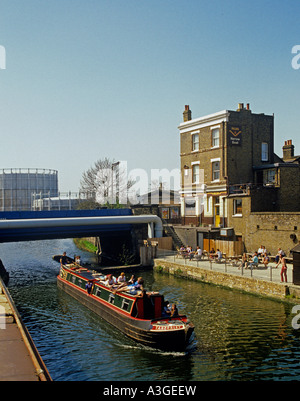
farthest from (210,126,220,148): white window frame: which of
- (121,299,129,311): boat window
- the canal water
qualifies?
(121,299,129,311): boat window

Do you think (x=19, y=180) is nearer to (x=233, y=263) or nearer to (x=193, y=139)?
(x=193, y=139)

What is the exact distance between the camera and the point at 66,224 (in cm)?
3678

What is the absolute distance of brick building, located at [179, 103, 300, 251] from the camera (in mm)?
36228

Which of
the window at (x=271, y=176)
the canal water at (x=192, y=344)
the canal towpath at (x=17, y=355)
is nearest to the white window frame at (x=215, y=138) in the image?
the window at (x=271, y=176)

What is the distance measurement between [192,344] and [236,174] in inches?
988

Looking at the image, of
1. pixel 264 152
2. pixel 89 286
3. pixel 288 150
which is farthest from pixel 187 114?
pixel 89 286

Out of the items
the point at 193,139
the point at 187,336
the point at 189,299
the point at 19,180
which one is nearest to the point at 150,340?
the point at 187,336

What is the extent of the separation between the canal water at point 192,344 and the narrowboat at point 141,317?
419 millimetres

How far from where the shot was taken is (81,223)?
122ft

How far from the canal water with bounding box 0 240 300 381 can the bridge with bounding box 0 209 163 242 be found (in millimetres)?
7998

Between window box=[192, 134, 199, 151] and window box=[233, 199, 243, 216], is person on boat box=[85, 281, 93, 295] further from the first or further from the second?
window box=[192, 134, 199, 151]

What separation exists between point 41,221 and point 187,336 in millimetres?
21663

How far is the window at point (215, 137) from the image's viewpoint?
40709 millimetres
